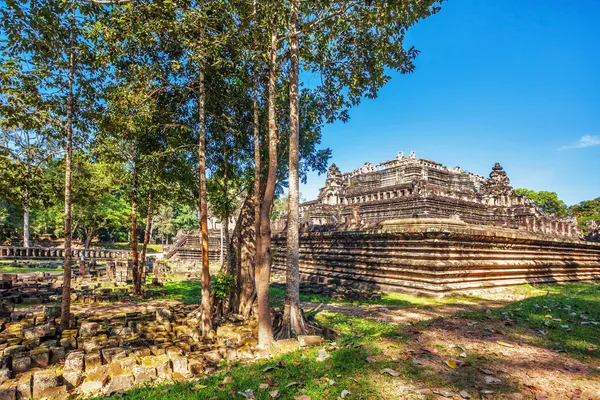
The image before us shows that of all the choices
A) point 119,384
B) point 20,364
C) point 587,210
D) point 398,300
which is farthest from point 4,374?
point 587,210

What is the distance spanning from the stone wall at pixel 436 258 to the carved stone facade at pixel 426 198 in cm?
418

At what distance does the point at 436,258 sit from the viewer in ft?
40.1

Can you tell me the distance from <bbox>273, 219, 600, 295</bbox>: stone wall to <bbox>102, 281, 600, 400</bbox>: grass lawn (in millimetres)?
5840

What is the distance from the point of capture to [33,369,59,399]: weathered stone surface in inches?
176

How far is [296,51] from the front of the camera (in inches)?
305

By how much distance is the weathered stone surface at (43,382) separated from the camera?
448cm

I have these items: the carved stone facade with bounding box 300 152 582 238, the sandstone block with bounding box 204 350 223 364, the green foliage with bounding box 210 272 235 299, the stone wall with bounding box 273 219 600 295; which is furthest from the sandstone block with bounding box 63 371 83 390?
the carved stone facade with bounding box 300 152 582 238

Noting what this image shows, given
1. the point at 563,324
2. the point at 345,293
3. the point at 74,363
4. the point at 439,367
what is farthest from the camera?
the point at 345,293

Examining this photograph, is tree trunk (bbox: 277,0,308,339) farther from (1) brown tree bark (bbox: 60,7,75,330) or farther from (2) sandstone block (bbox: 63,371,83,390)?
(1) brown tree bark (bbox: 60,7,75,330)

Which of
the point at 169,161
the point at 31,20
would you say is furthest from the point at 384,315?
the point at 31,20

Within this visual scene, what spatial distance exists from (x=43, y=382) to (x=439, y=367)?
5616 millimetres

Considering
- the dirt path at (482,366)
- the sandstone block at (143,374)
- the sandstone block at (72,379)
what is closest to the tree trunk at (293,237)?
the dirt path at (482,366)

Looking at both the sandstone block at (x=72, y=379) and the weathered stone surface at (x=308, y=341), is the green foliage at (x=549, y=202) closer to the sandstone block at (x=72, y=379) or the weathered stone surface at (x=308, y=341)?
the weathered stone surface at (x=308, y=341)

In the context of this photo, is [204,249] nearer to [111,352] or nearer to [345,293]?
[111,352]
